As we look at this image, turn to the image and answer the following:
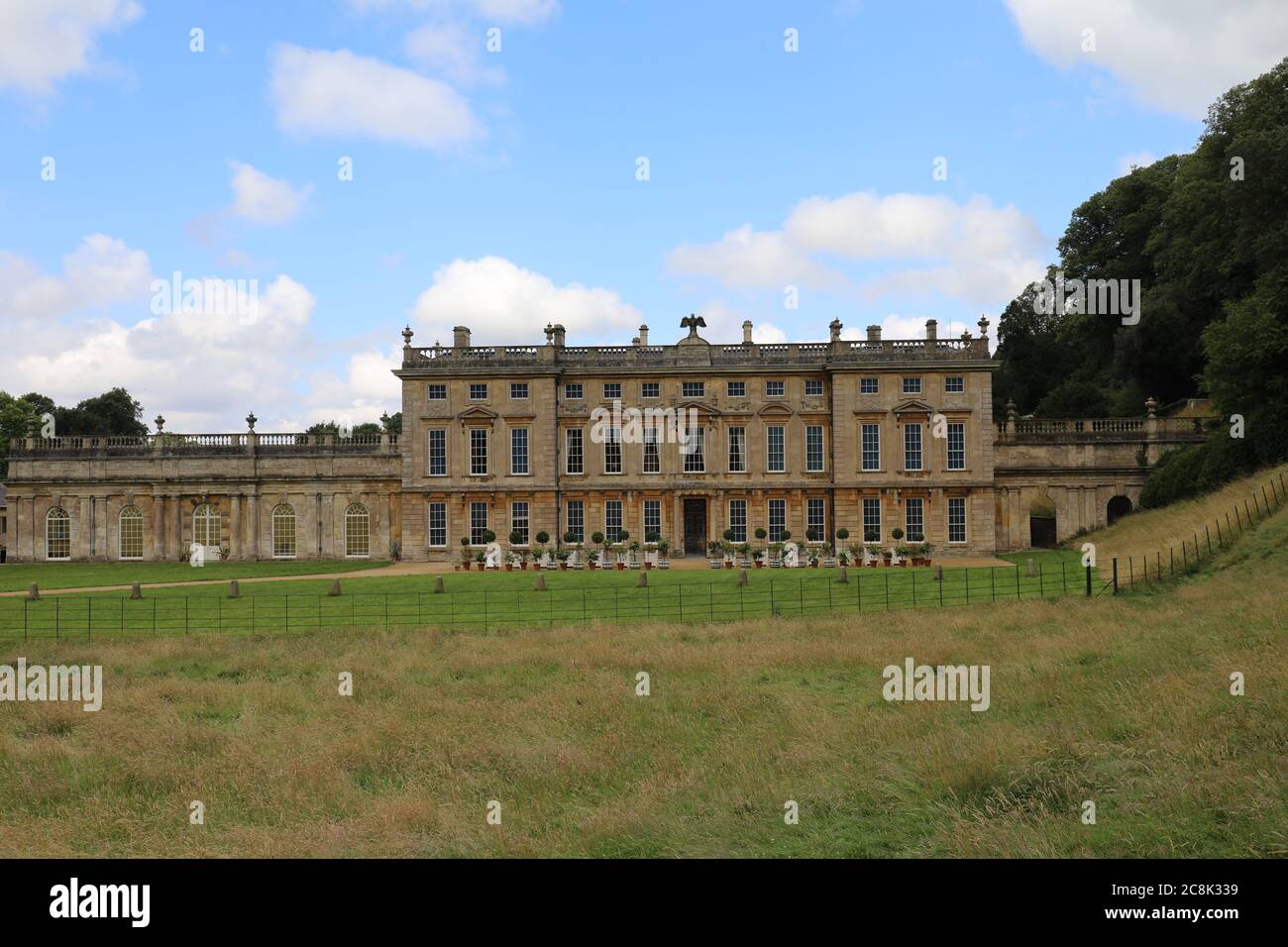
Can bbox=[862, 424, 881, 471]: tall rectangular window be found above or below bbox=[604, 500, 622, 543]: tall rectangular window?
above

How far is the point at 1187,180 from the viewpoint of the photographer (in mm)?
44500

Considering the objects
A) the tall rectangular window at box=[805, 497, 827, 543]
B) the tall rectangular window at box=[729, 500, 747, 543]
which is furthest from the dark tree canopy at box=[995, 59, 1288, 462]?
the tall rectangular window at box=[729, 500, 747, 543]

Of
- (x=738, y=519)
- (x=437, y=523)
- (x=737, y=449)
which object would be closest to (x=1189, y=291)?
(x=737, y=449)

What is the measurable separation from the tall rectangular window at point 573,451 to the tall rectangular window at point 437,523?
6718mm

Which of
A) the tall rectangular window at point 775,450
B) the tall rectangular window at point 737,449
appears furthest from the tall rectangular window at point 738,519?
the tall rectangular window at point 775,450

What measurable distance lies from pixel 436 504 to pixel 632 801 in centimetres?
3608

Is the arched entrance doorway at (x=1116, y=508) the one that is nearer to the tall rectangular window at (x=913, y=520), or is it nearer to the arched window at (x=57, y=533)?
the tall rectangular window at (x=913, y=520)

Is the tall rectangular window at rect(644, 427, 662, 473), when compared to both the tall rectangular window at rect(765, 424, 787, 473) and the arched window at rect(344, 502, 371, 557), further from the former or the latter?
the arched window at rect(344, 502, 371, 557)

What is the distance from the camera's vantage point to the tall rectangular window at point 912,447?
138 feet

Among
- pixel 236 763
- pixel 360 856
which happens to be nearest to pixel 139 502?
pixel 236 763

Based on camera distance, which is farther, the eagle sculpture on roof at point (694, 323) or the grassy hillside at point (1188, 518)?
the eagle sculpture on roof at point (694, 323)

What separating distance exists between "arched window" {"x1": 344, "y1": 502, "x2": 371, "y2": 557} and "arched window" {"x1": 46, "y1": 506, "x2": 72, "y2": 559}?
15.1 meters

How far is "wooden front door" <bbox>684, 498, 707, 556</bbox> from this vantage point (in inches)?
1703

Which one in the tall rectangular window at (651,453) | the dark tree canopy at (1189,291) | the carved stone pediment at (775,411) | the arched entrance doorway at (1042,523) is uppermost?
the dark tree canopy at (1189,291)
